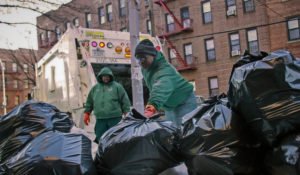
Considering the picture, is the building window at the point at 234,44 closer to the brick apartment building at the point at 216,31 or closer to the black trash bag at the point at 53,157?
the brick apartment building at the point at 216,31

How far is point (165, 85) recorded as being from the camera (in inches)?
121

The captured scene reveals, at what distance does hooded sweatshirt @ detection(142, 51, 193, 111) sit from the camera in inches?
118

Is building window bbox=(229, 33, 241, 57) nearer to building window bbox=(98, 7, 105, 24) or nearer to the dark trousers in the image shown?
building window bbox=(98, 7, 105, 24)

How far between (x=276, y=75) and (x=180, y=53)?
18.5 meters

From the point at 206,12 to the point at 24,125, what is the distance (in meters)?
18.1

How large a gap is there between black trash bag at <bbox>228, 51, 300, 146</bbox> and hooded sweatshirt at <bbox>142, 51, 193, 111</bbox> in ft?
3.34

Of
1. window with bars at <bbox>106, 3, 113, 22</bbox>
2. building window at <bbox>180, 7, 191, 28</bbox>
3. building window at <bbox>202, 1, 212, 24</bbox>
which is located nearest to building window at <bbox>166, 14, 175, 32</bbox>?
building window at <bbox>180, 7, 191, 28</bbox>

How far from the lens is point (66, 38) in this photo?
6.59 m

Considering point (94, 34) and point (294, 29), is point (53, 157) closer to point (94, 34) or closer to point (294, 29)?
point (94, 34)

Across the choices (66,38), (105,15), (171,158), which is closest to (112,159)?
(171,158)

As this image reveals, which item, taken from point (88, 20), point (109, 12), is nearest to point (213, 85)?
point (109, 12)

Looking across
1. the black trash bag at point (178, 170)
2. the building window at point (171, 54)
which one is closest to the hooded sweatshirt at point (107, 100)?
the black trash bag at point (178, 170)

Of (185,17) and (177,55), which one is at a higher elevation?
(185,17)

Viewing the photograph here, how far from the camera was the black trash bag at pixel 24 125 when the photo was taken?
2658 millimetres
